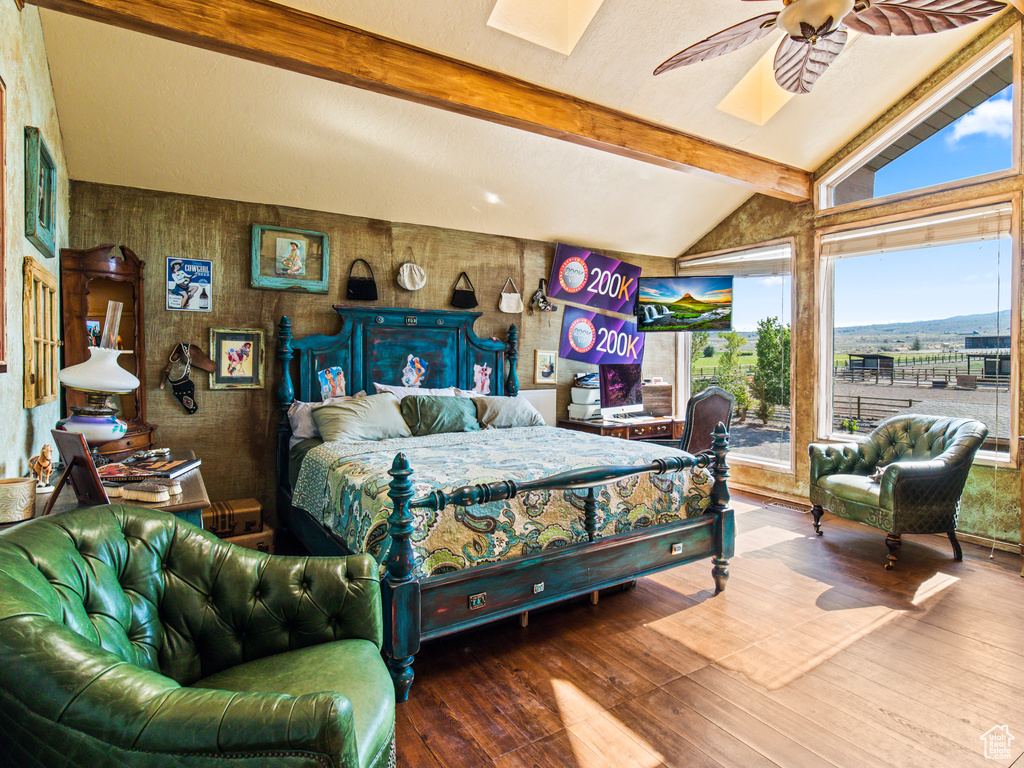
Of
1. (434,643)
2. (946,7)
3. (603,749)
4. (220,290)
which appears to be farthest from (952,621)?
(220,290)

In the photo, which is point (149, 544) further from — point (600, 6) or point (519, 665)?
point (600, 6)

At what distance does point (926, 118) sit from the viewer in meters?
4.07

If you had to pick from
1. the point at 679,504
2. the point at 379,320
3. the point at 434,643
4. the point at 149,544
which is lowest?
the point at 434,643

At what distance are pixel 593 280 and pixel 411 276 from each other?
1.86m

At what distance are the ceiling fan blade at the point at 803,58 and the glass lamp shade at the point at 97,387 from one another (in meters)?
3.00

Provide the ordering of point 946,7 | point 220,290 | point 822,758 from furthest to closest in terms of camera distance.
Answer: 1. point 220,290
2. point 946,7
3. point 822,758

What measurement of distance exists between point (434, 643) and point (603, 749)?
0.97m

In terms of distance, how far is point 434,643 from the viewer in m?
2.48

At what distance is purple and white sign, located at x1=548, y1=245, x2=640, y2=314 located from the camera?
5176 mm

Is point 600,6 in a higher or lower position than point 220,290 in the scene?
higher

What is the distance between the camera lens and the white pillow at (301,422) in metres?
3.68

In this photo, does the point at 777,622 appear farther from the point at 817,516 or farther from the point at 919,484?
the point at 817,516

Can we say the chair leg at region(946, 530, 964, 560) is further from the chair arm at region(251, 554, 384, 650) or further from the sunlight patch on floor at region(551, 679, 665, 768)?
the chair arm at region(251, 554, 384, 650)

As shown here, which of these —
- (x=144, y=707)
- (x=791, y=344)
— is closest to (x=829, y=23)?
(x=144, y=707)
